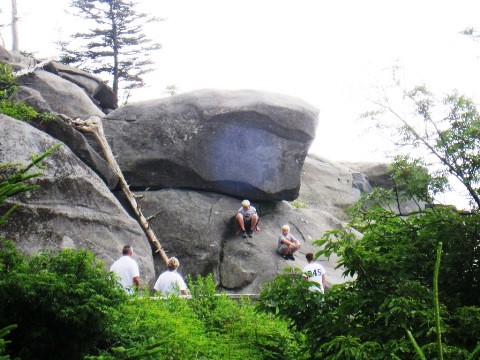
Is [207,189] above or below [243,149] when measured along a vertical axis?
below

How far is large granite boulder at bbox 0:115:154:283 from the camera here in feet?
43.2

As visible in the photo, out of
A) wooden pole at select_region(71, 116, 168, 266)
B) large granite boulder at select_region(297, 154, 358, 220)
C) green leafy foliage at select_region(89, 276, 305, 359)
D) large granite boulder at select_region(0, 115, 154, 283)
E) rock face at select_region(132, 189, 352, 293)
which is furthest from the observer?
large granite boulder at select_region(297, 154, 358, 220)

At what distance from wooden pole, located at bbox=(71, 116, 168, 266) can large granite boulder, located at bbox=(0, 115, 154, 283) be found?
242 centimetres

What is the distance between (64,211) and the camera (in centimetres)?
1392

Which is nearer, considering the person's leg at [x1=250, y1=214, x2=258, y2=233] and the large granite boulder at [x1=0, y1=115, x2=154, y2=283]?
the large granite boulder at [x1=0, y1=115, x2=154, y2=283]

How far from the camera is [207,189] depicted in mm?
21125

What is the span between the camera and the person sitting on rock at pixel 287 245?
18.5 metres

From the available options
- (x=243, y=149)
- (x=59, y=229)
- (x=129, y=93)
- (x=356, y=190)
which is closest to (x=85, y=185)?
(x=59, y=229)

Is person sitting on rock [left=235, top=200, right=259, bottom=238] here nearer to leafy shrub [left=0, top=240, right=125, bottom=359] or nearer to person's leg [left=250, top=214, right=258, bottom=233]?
person's leg [left=250, top=214, right=258, bottom=233]

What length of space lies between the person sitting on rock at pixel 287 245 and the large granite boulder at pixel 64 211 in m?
4.80

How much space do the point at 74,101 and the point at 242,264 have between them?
10167mm

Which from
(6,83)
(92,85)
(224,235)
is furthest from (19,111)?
(92,85)

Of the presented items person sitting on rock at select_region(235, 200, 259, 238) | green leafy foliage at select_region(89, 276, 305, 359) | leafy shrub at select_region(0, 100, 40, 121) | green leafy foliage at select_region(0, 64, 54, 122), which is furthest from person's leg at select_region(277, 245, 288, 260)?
green leafy foliage at select_region(89, 276, 305, 359)

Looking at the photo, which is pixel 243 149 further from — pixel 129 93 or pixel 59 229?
pixel 129 93
